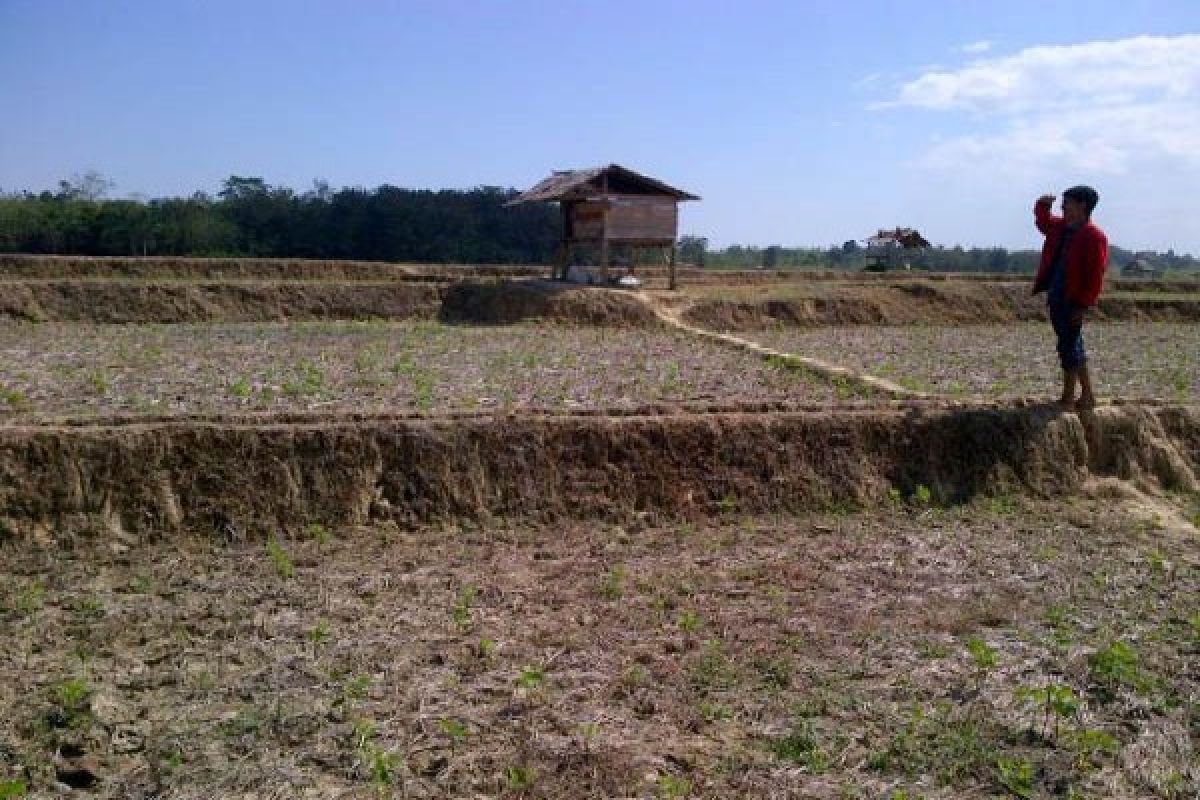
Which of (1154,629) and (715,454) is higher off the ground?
(715,454)

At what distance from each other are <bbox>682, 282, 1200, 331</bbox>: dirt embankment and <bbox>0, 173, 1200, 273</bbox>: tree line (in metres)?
15.4

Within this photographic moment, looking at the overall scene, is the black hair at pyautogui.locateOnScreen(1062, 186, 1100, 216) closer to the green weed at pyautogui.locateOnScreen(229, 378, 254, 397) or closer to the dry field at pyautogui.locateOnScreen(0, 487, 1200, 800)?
the dry field at pyautogui.locateOnScreen(0, 487, 1200, 800)

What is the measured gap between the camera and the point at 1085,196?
10766 mm

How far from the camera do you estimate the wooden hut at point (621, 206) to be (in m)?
25.8

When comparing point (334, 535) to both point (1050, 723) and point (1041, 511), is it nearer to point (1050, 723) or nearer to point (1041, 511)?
point (1050, 723)

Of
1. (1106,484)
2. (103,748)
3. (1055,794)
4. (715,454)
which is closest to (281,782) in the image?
(103,748)

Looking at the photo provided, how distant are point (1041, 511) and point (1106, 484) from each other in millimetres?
1233

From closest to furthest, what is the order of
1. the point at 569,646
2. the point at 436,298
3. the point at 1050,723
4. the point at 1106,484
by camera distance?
the point at 1050,723 < the point at 569,646 < the point at 1106,484 < the point at 436,298

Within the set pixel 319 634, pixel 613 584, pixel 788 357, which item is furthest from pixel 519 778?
pixel 788 357

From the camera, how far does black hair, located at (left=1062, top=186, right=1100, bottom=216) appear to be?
10766mm

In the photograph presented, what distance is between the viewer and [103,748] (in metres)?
5.52

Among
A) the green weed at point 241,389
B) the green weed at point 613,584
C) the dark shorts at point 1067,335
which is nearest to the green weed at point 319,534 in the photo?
the green weed at point 613,584

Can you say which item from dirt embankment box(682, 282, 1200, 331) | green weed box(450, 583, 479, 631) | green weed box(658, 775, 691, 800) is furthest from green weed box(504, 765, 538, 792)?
dirt embankment box(682, 282, 1200, 331)

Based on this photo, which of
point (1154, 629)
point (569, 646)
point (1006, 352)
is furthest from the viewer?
point (1006, 352)
